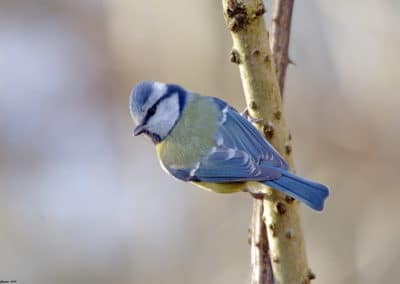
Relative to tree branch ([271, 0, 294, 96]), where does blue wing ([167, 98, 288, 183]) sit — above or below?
below

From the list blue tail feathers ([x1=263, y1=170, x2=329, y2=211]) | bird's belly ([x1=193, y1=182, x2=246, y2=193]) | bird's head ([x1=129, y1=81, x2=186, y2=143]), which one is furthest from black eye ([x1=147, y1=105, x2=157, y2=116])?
blue tail feathers ([x1=263, y1=170, x2=329, y2=211])

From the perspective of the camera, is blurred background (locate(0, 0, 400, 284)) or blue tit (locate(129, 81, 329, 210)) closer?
blue tit (locate(129, 81, 329, 210))

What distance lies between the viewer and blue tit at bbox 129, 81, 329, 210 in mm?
899

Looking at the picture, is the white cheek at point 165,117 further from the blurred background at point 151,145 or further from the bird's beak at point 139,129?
the blurred background at point 151,145

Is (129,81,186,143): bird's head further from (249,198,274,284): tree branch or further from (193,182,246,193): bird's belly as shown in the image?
(249,198,274,284): tree branch

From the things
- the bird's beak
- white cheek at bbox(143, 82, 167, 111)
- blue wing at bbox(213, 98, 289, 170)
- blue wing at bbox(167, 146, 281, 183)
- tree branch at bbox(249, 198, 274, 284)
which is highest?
white cheek at bbox(143, 82, 167, 111)

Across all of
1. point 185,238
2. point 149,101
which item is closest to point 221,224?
point 185,238

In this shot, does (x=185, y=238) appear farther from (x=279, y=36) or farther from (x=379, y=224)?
(x=279, y=36)

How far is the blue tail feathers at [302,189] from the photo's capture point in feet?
2.74

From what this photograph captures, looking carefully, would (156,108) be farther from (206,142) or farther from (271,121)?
(271,121)

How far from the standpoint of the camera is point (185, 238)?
2178 millimetres

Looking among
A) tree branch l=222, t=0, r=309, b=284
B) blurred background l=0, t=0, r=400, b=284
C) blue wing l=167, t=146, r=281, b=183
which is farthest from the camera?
blurred background l=0, t=0, r=400, b=284

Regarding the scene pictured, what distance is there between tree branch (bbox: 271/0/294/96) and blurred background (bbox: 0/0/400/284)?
1.02 metres

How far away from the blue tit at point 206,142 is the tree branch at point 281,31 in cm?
10
